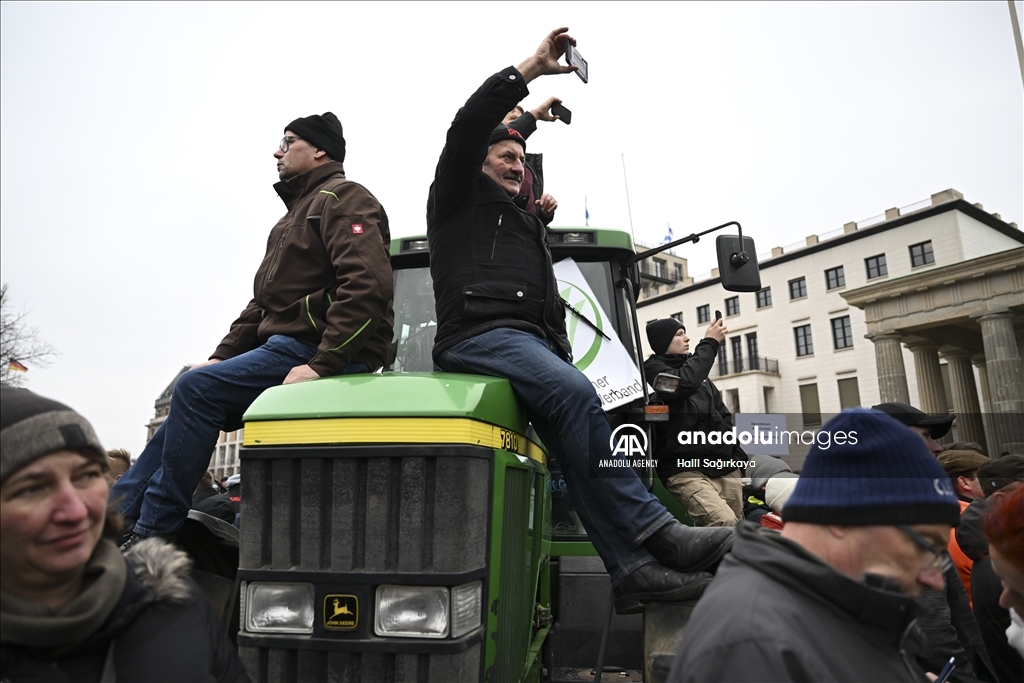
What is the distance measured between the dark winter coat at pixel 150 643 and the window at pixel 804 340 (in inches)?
2008

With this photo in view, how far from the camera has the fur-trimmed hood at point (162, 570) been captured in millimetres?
1878

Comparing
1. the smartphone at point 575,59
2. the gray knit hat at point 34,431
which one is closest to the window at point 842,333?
the smartphone at point 575,59

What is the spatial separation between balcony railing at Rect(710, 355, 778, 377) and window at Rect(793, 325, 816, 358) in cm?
209

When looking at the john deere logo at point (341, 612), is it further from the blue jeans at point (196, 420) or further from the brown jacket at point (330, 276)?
the blue jeans at point (196, 420)

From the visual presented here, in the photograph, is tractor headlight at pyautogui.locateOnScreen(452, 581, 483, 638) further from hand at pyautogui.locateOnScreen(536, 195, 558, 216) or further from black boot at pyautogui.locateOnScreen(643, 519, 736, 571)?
hand at pyautogui.locateOnScreen(536, 195, 558, 216)

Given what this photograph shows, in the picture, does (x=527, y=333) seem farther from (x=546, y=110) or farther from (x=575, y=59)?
(x=546, y=110)

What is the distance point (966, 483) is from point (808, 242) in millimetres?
48202

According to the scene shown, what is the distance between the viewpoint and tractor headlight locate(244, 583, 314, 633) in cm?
226

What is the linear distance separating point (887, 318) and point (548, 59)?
→ 35089 millimetres

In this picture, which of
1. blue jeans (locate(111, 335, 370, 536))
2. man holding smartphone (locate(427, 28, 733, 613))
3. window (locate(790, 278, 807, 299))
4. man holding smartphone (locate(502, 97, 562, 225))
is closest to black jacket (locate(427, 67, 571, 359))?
man holding smartphone (locate(427, 28, 733, 613))

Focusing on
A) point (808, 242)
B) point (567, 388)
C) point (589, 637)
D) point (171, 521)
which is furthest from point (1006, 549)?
point (808, 242)

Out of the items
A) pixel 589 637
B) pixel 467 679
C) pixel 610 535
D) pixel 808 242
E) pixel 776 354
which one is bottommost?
pixel 589 637

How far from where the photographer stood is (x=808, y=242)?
4944 cm

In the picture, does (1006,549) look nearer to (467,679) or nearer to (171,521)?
(467,679)
